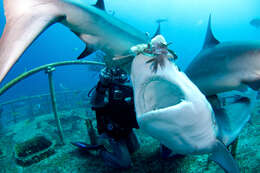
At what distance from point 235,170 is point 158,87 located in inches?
36.6

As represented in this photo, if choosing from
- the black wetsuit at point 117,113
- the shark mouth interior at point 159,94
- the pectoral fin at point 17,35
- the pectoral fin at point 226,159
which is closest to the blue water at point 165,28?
the black wetsuit at point 117,113

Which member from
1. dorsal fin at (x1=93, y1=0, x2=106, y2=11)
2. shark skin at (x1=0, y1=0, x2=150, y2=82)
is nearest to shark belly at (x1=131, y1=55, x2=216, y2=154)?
shark skin at (x1=0, y1=0, x2=150, y2=82)

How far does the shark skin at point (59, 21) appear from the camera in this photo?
3.30ft

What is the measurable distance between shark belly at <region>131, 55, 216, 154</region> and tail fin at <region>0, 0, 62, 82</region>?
2.56 ft

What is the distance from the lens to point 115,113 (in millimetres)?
3322

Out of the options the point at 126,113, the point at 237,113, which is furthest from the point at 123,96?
the point at 237,113

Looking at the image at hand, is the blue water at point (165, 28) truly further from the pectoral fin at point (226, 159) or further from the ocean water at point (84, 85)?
the pectoral fin at point (226, 159)

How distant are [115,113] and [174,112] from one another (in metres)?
2.48

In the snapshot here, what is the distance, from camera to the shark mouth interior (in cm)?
122

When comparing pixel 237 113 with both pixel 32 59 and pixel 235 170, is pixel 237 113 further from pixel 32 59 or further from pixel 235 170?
pixel 32 59

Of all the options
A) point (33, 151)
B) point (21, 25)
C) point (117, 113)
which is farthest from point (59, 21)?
point (33, 151)

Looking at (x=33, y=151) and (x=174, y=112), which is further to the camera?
(x=33, y=151)

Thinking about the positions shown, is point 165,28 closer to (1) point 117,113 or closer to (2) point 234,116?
(1) point 117,113

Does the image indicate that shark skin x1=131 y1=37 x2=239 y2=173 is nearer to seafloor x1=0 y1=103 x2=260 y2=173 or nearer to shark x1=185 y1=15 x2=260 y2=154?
shark x1=185 y1=15 x2=260 y2=154
